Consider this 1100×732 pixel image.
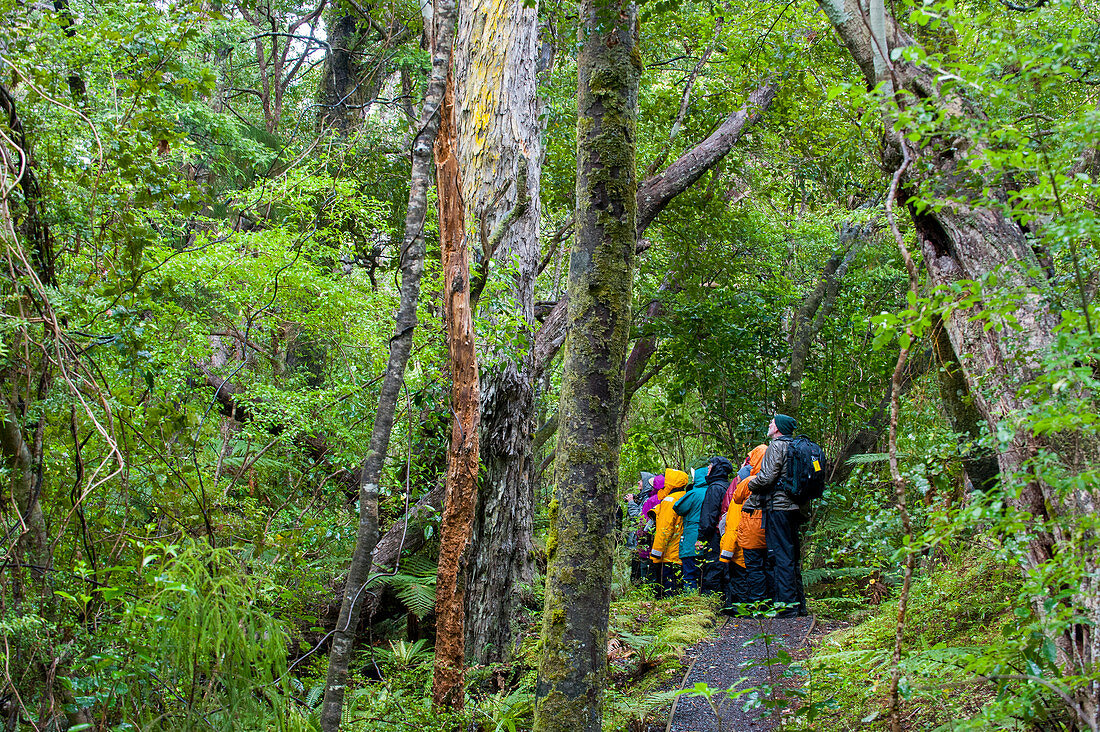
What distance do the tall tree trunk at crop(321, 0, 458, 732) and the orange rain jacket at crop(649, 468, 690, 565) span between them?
22.1ft

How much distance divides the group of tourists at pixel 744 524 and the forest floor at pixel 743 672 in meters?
0.33

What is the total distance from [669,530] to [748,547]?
7.07ft

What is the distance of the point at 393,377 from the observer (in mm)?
3951

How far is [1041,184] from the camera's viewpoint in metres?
2.77

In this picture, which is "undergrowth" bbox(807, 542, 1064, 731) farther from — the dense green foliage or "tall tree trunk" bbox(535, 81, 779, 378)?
"tall tree trunk" bbox(535, 81, 779, 378)

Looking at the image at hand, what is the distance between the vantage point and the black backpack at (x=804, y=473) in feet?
25.8

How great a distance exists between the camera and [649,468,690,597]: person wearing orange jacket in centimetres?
1006

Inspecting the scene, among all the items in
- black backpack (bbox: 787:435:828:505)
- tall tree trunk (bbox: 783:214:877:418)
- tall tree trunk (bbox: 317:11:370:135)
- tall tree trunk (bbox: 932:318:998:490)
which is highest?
tall tree trunk (bbox: 317:11:370:135)

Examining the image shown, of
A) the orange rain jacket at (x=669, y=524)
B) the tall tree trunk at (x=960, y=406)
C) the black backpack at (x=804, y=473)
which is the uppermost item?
the tall tree trunk at (x=960, y=406)

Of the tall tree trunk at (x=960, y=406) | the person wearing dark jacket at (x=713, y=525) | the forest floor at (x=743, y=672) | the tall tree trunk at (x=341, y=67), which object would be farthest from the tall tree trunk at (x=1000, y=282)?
the tall tree trunk at (x=341, y=67)

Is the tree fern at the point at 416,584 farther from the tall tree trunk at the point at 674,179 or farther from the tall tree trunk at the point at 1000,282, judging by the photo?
the tall tree trunk at the point at 1000,282

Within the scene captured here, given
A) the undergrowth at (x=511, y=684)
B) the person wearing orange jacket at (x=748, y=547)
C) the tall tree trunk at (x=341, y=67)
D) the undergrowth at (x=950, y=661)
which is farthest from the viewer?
the tall tree trunk at (x=341, y=67)

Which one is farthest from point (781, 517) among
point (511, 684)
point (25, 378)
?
point (25, 378)

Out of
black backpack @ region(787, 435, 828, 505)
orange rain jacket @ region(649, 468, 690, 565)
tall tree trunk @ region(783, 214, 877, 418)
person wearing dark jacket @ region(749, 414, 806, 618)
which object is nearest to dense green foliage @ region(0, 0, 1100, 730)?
tall tree trunk @ region(783, 214, 877, 418)
